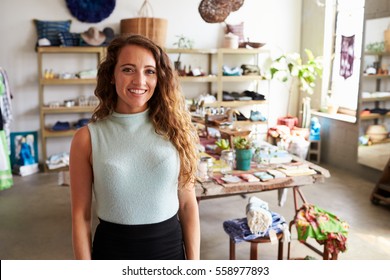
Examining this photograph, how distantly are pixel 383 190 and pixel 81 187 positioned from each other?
306cm

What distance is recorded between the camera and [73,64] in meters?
4.64

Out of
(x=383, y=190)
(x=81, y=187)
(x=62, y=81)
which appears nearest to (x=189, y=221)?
(x=81, y=187)

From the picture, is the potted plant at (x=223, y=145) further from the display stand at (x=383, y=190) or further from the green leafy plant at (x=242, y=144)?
the display stand at (x=383, y=190)

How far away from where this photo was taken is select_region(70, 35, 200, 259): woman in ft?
3.30

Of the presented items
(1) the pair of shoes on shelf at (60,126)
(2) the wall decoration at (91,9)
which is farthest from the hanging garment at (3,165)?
(2) the wall decoration at (91,9)

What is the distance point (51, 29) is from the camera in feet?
14.5

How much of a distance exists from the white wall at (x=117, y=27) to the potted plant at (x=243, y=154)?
2.40 meters

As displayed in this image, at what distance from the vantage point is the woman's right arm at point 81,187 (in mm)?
1003

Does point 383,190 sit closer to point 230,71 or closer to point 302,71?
point 302,71

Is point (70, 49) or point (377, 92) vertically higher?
point (70, 49)

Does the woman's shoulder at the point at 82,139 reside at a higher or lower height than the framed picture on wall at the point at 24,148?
higher

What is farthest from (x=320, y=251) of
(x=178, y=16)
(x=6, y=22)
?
(x=6, y=22)

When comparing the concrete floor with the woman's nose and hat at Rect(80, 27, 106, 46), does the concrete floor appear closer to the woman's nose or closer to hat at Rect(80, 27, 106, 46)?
hat at Rect(80, 27, 106, 46)

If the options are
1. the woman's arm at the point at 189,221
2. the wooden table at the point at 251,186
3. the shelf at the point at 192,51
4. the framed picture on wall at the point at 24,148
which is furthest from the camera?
the shelf at the point at 192,51
